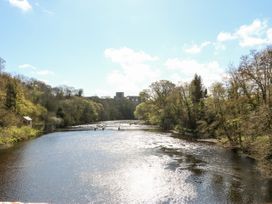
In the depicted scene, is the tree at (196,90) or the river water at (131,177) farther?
the tree at (196,90)

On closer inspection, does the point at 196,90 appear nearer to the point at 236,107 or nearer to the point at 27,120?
the point at 236,107

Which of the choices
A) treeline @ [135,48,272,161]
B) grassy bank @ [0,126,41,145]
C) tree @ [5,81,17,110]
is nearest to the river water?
treeline @ [135,48,272,161]

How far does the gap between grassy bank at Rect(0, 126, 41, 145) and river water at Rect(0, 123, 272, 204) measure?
7.26m

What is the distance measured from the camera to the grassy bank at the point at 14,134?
4729 cm

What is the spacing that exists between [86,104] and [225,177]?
93.1 meters

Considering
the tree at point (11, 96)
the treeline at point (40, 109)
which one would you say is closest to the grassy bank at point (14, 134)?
the treeline at point (40, 109)

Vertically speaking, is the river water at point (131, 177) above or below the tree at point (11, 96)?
below

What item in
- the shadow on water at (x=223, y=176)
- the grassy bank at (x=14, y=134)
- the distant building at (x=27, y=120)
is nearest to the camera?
the shadow on water at (x=223, y=176)

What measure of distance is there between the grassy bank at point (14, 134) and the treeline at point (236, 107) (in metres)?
30.2

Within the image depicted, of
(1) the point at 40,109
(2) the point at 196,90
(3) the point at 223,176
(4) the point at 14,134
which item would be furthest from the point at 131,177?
(1) the point at 40,109

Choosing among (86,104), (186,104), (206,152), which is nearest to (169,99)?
(186,104)

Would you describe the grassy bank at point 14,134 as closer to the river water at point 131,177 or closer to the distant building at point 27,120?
the distant building at point 27,120

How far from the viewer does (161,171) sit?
28453 millimetres

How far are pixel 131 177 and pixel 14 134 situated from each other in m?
31.9
